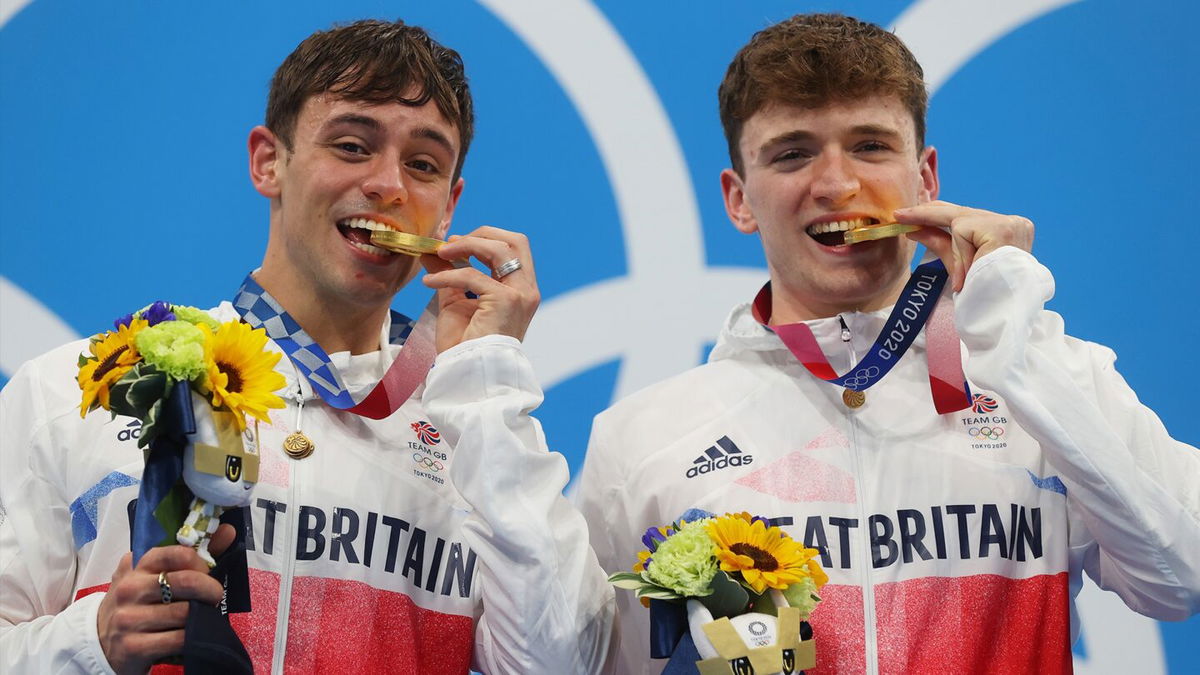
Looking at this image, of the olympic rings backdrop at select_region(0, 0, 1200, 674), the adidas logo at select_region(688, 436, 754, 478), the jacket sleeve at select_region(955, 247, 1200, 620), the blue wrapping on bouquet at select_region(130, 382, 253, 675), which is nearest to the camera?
the blue wrapping on bouquet at select_region(130, 382, 253, 675)

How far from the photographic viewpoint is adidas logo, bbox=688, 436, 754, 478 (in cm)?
281

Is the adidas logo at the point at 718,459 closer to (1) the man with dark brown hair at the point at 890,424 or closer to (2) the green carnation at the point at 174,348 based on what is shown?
(1) the man with dark brown hair at the point at 890,424

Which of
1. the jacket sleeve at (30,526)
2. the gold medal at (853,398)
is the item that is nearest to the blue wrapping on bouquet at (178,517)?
the jacket sleeve at (30,526)

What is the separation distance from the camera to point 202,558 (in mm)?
2209

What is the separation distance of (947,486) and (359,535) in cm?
108

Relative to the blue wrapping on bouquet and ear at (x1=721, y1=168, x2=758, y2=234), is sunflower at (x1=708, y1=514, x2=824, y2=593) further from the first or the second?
ear at (x1=721, y1=168, x2=758, y2=234)

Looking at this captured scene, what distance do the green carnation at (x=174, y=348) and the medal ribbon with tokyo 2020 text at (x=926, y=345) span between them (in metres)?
1.23

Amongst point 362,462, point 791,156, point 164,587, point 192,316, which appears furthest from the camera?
point 791,156

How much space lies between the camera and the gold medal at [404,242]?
9.29 feet

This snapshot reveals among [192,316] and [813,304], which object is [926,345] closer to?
[813,304]

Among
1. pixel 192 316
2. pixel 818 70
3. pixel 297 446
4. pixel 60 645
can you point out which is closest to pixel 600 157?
pixel 818 70

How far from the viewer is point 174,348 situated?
219 cm

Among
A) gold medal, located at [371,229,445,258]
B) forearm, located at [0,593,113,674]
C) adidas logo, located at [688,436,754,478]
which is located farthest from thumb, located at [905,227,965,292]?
forearm, located at [0,593,113,674]

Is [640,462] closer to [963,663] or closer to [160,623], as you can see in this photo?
[963,663]
